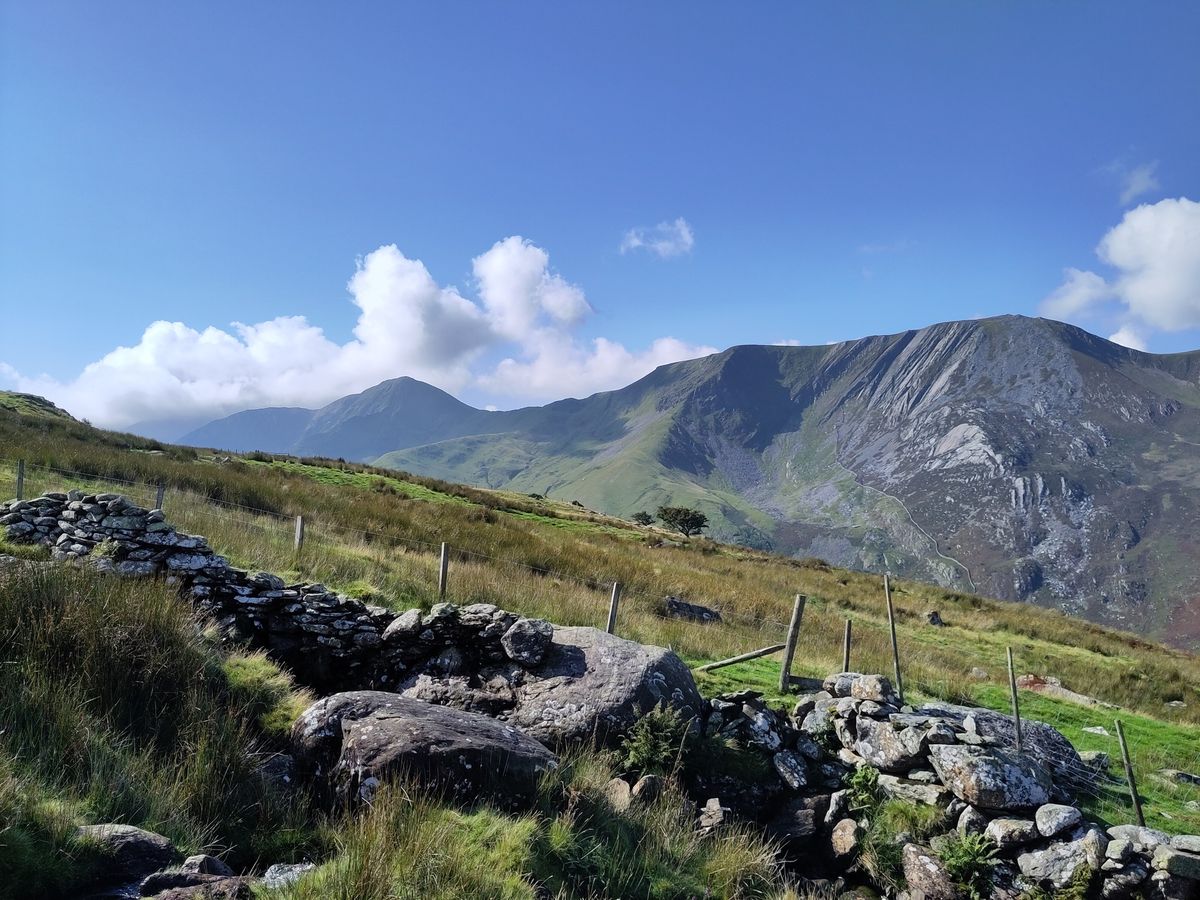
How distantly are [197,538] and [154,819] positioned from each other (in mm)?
6290

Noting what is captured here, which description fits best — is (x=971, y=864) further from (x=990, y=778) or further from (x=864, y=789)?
(x=864, y=789)

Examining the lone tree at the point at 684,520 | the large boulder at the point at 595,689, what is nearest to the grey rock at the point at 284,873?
the large boulder at the point at 595,689

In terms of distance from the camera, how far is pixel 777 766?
30.3 feet

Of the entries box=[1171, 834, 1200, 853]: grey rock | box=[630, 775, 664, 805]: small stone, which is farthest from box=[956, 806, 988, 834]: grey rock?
box=[630, 775, 664, 805]: small stone

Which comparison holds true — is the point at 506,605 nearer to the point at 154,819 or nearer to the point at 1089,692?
the point at 154,819

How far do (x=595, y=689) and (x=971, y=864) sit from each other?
4937 mm

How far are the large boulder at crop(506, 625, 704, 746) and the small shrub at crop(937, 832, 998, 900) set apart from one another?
3.38 meters

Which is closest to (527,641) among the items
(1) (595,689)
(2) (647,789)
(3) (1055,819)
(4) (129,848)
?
(1) (595,689)

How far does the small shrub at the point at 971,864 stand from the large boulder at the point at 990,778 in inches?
23.9

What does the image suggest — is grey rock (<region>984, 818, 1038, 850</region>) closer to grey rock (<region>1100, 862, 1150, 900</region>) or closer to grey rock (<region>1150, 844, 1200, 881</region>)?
grey rock (<region>1100, 862, 1150, 900</region>)

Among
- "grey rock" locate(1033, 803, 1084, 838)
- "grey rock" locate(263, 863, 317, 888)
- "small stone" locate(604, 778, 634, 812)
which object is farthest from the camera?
"grey rock" locate(1033, 803, 1084, 838)

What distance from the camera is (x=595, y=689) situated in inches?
344

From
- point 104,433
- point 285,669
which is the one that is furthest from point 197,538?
point 104,433

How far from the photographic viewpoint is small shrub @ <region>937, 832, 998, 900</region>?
7.39 m
